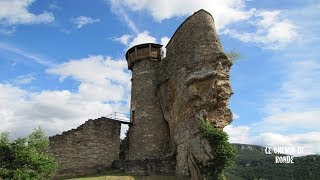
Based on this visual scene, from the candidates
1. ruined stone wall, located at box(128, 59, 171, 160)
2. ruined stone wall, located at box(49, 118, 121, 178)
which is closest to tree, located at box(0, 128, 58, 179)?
ruined stone wall, located at box(49, 118, 121, 178)

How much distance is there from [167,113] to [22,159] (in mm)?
12599

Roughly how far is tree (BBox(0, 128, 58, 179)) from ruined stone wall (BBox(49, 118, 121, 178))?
21.0 feet

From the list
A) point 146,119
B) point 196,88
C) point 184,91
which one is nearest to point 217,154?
point 196,88

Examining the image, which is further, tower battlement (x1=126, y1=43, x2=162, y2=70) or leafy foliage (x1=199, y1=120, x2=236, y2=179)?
tower battlement (x1=126, y1=43, x2=162, y2=70)

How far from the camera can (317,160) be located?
88.9m

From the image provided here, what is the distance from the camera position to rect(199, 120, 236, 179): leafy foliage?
73.4 ft

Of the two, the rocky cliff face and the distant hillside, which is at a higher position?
the rocky cliff face

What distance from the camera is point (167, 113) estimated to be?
30000mm

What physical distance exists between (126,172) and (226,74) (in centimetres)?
1114

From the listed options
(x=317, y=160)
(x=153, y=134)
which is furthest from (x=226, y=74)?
(x=317, y=160)

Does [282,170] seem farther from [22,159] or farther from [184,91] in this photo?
[22,159]

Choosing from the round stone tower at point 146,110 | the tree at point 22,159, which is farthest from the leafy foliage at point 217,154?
the tree at point 22,159

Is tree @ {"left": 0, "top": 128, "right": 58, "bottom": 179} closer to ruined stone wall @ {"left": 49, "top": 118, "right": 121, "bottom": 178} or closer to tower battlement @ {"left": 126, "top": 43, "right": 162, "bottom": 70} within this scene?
ruined stone wall @ {"left": 49, "top": 118, "right": 121, "bottom": 178}

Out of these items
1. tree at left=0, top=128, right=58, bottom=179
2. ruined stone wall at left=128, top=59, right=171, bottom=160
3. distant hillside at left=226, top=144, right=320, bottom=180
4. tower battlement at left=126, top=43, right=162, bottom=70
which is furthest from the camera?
distant hillside at left=226, top=144, right=320, bottom=180
